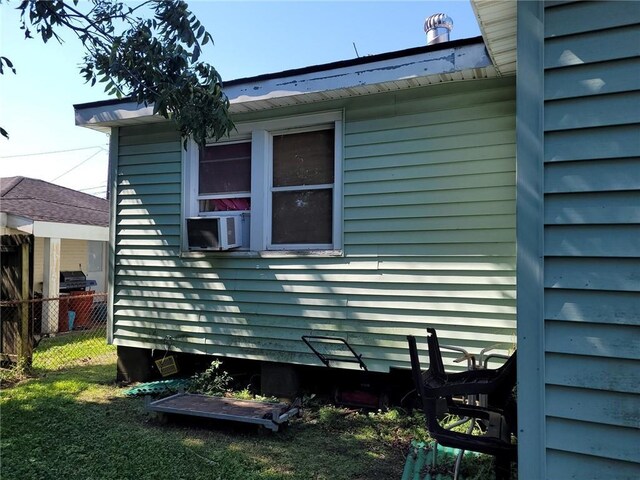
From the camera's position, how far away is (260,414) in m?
3.67

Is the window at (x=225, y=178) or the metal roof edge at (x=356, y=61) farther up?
the metal roof edge at (x=356, y=61)

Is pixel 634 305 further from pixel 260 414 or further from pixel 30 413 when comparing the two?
pixel 30 413

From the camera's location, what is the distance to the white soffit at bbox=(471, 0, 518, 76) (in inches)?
91.7

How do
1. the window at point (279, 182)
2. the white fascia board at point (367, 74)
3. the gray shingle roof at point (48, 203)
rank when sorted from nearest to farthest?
the white fascia board at point (367, 74)
the window at point (279, 182)
the gray shingle roof at point (48, 203)

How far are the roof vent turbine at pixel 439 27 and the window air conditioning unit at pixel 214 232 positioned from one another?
3.38m

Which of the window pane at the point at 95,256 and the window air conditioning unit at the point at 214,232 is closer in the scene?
the window air conditioning unit at the point at 214,232

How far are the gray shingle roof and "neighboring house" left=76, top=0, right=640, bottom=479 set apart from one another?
452 cm

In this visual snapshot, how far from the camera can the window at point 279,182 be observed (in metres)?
4.31

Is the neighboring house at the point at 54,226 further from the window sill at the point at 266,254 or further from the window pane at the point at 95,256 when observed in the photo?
the window sill at the point at 266,254

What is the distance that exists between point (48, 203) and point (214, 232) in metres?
7.61

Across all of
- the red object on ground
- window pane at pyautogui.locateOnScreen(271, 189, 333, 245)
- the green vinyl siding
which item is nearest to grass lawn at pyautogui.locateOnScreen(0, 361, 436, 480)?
the green vinyl siding

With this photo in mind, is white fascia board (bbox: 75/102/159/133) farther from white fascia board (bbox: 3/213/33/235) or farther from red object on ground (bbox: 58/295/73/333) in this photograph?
red object on ground (bbox: 58/295/73/333)

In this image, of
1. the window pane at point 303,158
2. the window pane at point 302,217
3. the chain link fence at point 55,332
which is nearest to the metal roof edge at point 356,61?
the window pane at point 303,158

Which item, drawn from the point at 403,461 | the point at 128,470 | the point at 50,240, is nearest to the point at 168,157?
the point at 128,470
